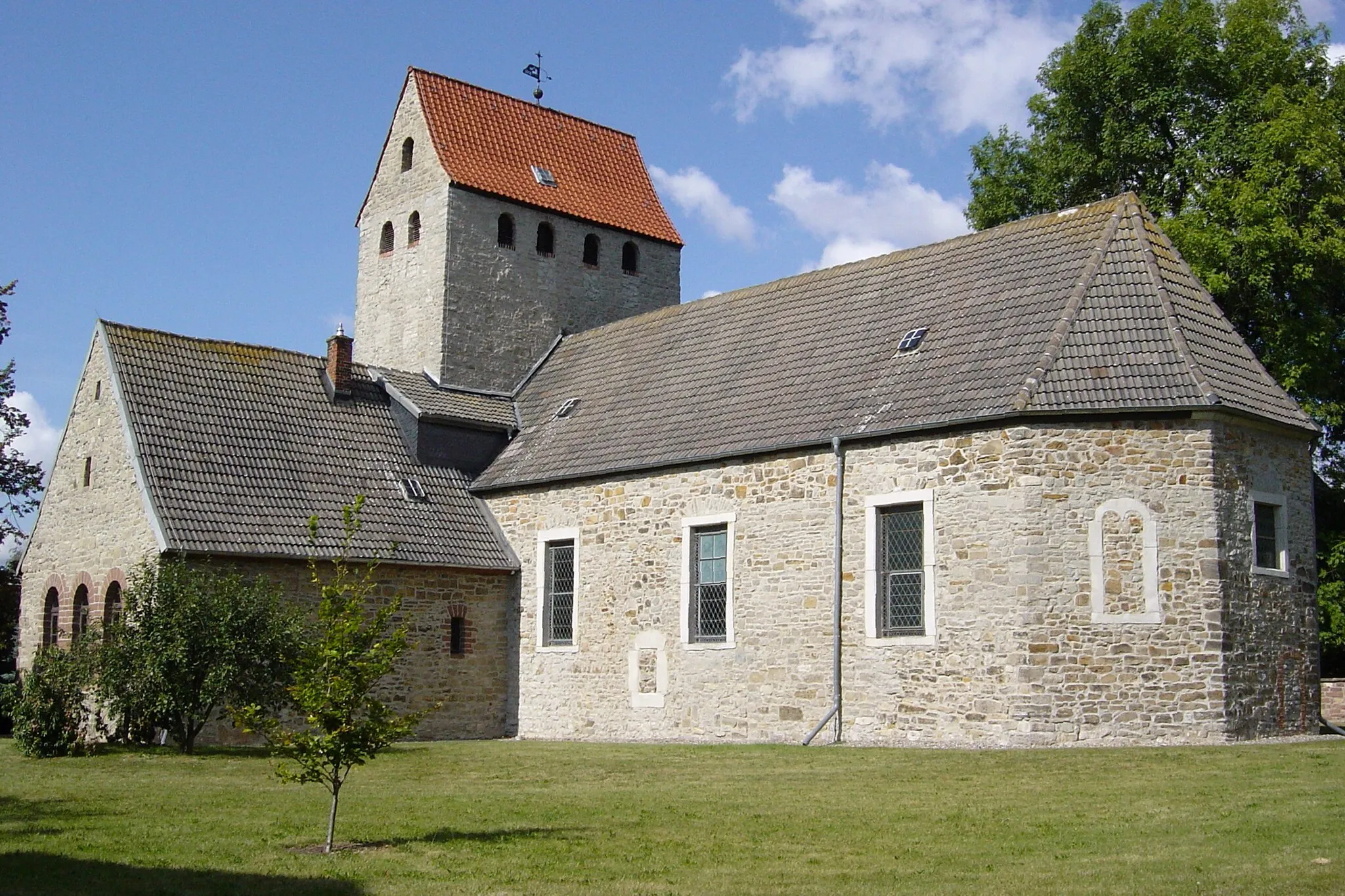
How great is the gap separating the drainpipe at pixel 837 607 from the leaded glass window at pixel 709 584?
2051mm

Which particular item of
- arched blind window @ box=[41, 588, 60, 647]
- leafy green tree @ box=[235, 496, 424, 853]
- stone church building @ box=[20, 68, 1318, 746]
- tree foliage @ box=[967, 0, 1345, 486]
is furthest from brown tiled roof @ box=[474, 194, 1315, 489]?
leafy green tree @ box=[235, 496, 424, 853]

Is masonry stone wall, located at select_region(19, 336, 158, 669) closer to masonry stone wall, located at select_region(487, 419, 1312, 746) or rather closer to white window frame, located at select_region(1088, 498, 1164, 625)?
masonry stone wall, located at select_region(487, 419, 1312, 746)

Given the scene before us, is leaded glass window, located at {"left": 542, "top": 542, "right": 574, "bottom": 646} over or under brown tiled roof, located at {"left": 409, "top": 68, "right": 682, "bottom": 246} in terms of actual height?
under

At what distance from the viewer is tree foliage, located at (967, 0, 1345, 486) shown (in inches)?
985

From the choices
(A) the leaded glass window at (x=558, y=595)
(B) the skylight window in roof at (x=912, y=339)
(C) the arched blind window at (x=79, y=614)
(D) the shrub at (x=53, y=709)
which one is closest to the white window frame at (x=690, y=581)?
(A) the leaded glass window at (x=558, y=595)

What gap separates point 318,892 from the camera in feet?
29.1

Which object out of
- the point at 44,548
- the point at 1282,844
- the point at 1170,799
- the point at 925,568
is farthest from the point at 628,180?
the point at 1282,844

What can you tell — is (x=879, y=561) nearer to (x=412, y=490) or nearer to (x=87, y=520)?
(x=412, y=490)

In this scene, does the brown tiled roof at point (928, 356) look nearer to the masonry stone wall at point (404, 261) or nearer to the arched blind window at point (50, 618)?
the masonry stone wall at point (404, 261)

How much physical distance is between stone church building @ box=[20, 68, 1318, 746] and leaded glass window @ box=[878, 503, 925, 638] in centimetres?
4

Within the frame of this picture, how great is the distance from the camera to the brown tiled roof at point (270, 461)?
21609 millimetres

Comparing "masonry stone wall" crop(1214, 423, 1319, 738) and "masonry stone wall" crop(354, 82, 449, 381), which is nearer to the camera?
"masonry stone wall" crop(1214, 423, 1319, 738)

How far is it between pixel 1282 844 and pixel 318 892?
6.71 meters

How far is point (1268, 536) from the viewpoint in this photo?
18625mm
